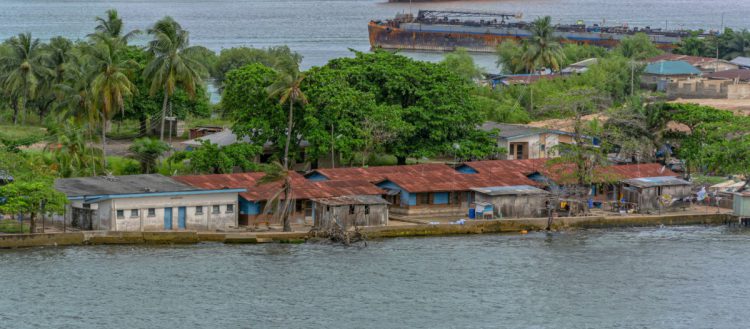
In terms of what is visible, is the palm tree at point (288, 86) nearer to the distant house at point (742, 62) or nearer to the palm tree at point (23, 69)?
the palm tree at point (23, 69)

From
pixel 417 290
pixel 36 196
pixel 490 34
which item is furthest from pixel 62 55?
pixel 490 34

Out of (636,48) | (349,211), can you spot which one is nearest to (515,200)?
(349,211)

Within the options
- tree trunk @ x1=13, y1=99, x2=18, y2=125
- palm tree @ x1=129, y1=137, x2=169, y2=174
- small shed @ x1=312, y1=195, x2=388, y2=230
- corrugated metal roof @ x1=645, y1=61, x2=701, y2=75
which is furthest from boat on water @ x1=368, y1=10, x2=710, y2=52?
small shed @ x1=312, y1=195, x2=388, y2=230

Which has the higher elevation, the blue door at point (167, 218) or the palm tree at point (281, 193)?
the palm tree at point (281, 193)

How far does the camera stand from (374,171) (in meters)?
63.1

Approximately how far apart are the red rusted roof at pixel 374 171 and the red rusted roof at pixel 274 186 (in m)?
1.01

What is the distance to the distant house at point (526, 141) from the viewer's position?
73.3 metres

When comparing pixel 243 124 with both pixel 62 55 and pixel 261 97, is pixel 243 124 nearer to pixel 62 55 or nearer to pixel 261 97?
pixel 261 97

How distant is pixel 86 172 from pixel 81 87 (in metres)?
6.22

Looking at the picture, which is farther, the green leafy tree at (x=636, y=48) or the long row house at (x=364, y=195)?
the green leafy tree at (x=636, y=48)

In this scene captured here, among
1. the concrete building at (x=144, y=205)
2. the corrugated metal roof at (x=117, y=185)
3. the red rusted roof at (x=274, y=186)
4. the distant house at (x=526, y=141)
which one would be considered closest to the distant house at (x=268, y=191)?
the red rusted roof at (x=274, y=186)

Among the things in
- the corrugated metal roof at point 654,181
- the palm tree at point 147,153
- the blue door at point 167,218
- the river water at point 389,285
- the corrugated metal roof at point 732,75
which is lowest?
the river water at point 389,285

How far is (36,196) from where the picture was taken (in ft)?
172

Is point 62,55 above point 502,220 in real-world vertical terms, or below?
above
